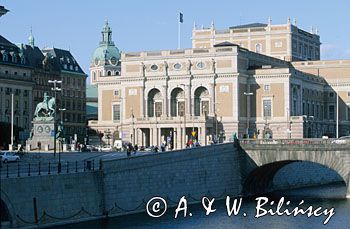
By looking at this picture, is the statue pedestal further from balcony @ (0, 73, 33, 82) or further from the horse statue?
balcony @ (0, 73, 33, 82)

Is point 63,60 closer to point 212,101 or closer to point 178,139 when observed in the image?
point 212,101

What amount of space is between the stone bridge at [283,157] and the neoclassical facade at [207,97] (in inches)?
1749

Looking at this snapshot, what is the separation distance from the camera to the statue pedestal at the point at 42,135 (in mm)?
97812

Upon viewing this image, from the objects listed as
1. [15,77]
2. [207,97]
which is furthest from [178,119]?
[15,77]

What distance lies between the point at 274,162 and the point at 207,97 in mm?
55793

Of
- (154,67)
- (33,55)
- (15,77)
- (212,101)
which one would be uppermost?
(33,55)

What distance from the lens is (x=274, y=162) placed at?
85375 mm

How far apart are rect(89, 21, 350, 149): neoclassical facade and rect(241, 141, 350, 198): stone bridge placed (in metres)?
44.4

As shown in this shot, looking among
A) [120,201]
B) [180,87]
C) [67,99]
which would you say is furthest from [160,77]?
[120,201]

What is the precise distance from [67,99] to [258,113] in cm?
5026

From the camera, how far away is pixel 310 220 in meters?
67.4

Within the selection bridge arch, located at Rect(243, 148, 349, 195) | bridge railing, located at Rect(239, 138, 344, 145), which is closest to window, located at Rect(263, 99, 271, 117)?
bridge arch, located at Rect(243, 148, 349, 195)

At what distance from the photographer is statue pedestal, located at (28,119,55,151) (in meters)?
97.8

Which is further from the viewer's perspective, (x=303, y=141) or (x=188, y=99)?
(x=188, y=99)
